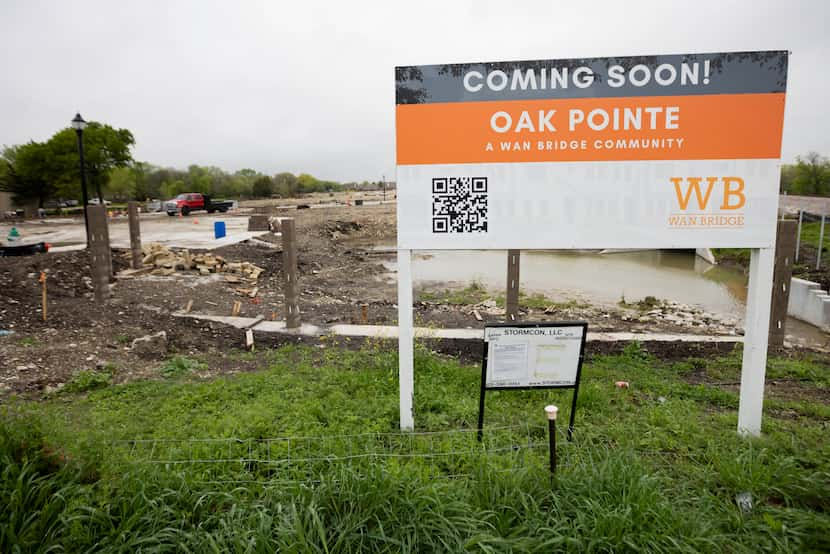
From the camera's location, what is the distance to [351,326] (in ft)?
28.6

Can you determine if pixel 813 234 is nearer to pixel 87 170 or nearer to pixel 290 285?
pixel 290 285

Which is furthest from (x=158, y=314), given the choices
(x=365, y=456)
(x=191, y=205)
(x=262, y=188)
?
(x=262, y=188)

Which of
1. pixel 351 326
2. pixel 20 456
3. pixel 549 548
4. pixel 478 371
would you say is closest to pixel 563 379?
pixel 549 548

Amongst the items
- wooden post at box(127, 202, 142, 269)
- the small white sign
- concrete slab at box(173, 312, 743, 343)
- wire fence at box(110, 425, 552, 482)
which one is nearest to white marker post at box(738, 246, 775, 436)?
the small white sign

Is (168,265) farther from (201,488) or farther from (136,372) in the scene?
(201,488)

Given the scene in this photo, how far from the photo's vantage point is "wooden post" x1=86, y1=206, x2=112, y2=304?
9375 millimetres

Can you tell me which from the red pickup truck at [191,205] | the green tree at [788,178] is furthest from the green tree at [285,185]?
the green tree at [788,178]

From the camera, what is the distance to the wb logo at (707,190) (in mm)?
4152

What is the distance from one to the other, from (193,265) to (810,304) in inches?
583

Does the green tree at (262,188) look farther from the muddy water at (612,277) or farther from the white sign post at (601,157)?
the white sign post at (601,157)

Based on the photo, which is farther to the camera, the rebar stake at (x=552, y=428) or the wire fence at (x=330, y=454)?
the wire fence at (x=330, y=454)

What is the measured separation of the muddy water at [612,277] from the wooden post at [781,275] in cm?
256

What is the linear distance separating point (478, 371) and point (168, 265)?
1035 centimetres

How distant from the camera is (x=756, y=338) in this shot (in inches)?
168
